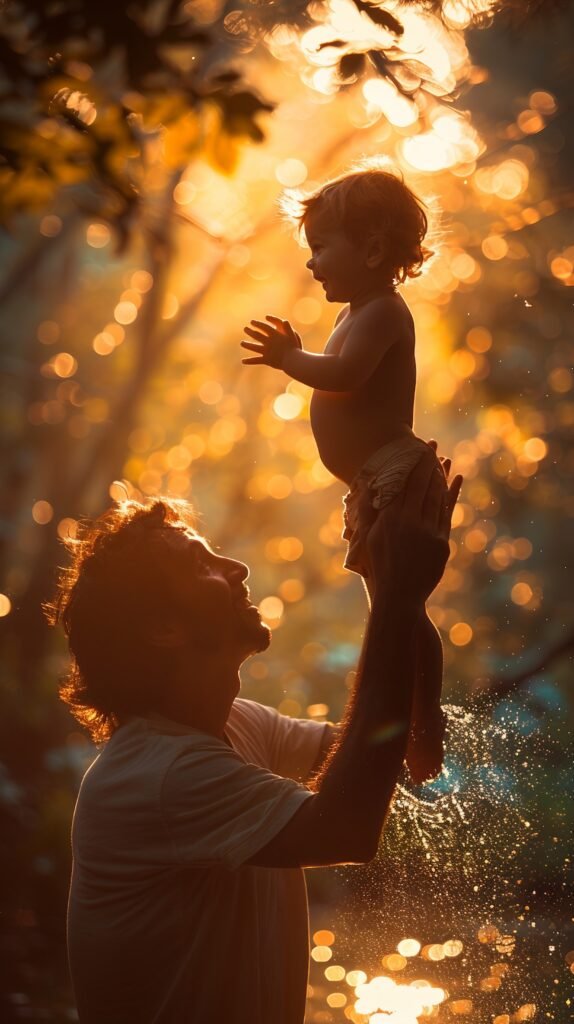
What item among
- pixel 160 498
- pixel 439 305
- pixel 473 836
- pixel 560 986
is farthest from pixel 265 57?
pixel 560 986

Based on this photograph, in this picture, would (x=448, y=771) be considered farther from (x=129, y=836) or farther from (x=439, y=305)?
(x=439, y=305)

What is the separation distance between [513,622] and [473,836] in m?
1.81

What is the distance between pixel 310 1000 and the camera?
4.76 feet

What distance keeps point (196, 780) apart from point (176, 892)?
141 mm

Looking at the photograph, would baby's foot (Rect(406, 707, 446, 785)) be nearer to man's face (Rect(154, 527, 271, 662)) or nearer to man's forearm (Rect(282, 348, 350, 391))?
man's face (Rect(154, 527, 271, 662))

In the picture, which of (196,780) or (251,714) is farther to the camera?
(251,714)

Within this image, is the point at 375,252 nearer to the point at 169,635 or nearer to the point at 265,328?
the point at 265,328

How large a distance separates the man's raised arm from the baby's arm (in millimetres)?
103

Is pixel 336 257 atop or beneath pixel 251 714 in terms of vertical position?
atop

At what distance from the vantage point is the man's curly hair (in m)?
1.16

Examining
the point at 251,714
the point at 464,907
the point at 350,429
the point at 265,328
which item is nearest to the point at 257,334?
the point at 265,328

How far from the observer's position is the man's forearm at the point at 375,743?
964mm

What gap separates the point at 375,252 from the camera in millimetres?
993

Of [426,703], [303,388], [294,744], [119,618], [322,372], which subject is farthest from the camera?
[303,388]
